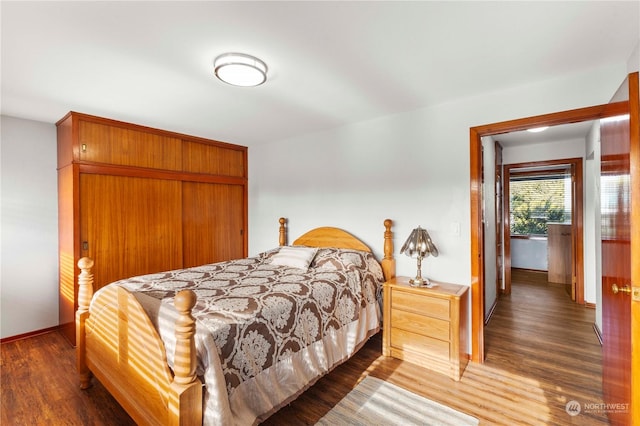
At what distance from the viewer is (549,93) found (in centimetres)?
230

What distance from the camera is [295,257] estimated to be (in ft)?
10.2

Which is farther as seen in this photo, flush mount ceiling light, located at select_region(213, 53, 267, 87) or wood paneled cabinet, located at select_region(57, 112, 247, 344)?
wood paneled cabinet, located at select_region(57, 112, 247, 344)

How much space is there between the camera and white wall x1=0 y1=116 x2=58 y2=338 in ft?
9.96

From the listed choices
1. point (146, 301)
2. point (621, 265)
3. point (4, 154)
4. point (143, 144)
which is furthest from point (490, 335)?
point (4, 154)

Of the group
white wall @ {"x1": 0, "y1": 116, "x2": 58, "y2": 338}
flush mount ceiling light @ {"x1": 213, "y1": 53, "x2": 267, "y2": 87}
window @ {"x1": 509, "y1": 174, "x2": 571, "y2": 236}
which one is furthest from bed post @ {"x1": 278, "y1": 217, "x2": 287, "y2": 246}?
window @ {"x1": 509, "y1": 174, "x2": 571, "y2": 236}

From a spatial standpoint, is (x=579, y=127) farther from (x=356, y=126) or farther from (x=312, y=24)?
(x=312, y=24)

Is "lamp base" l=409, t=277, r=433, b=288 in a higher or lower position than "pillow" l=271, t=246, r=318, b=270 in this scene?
lower

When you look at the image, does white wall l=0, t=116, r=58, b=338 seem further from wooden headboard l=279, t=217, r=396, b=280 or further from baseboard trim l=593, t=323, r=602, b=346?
baseboard trim l=593, t=323, r=602, b=346

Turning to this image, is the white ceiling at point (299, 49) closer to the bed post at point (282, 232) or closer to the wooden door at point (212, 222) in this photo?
the wooden door at point (212, 222)

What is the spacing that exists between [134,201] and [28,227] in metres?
1.04

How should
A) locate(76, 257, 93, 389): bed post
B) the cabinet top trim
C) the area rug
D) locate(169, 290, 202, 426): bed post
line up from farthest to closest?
1. the cabinet top trim
2. locate(76, 257, 93, 389): bed post
3. the area rug
4. locate(169, 290, 202, 426): bed post

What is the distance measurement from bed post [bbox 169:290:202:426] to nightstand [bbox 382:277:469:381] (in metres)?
1.80

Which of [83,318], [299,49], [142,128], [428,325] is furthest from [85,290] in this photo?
[428,325]
